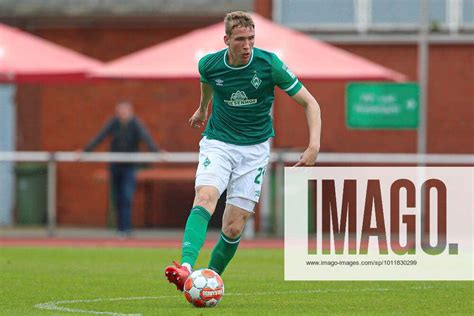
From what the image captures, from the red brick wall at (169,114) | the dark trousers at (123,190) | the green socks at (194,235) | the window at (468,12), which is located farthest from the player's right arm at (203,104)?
the window at (468,12)

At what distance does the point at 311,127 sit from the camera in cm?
1061

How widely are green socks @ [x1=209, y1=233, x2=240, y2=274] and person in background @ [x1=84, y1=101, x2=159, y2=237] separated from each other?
1011cm

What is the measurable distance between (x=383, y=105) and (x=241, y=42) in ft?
32.0

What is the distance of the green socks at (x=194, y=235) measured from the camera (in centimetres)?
1048

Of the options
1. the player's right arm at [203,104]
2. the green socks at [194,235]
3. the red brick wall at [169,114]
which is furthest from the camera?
the red brick wall at [169,114]

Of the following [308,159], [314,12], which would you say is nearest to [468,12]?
[314,12]

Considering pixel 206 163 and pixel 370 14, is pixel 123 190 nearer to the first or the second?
pixel 370 14

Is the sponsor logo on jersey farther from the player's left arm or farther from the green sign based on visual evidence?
the green sign

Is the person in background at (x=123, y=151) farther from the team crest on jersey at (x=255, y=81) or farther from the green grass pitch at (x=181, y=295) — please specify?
the team crest on jersey at (x=255, y=81)

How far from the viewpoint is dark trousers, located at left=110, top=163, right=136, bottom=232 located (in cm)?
2164

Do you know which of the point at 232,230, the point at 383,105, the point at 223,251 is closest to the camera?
the point at 232,230

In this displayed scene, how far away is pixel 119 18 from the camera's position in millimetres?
26078

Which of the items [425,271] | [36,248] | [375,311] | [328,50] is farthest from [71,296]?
[328,50]
